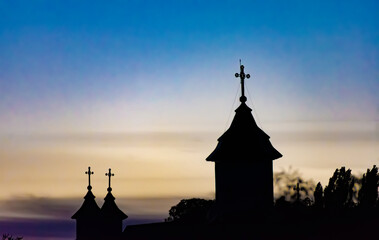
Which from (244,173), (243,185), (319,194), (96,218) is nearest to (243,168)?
(244,173)

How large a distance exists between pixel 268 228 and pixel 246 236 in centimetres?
139

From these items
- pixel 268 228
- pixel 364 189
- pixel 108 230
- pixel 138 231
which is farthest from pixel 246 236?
pixel 364 189

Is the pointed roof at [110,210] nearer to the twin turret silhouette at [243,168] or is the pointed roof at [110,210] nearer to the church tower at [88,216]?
the church tower at [88,216]

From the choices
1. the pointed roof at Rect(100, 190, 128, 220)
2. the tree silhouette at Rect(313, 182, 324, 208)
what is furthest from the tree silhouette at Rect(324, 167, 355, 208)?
the pointed roof at Rect(100, 190, 128, 220)

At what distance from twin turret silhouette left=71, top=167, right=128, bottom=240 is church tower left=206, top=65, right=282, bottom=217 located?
24.7 m

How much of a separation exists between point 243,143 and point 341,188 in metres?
46.6

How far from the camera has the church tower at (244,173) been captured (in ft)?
169

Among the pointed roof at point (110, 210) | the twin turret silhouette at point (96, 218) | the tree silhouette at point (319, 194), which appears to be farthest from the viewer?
the tree silhouette at point (319, 194)

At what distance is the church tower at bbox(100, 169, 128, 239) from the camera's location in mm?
75562

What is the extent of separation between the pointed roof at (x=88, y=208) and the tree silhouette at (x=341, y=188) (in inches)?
1161

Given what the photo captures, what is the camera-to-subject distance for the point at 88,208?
2970 inches

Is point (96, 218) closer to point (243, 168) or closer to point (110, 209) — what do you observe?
point (110, 209)

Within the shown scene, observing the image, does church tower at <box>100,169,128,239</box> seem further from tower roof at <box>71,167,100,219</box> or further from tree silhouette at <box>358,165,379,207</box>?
tree silhouette at <box>358,165,379,207</box>

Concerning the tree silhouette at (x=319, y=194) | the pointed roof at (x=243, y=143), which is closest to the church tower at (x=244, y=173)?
the pointed roof at (x=243, y=143)
